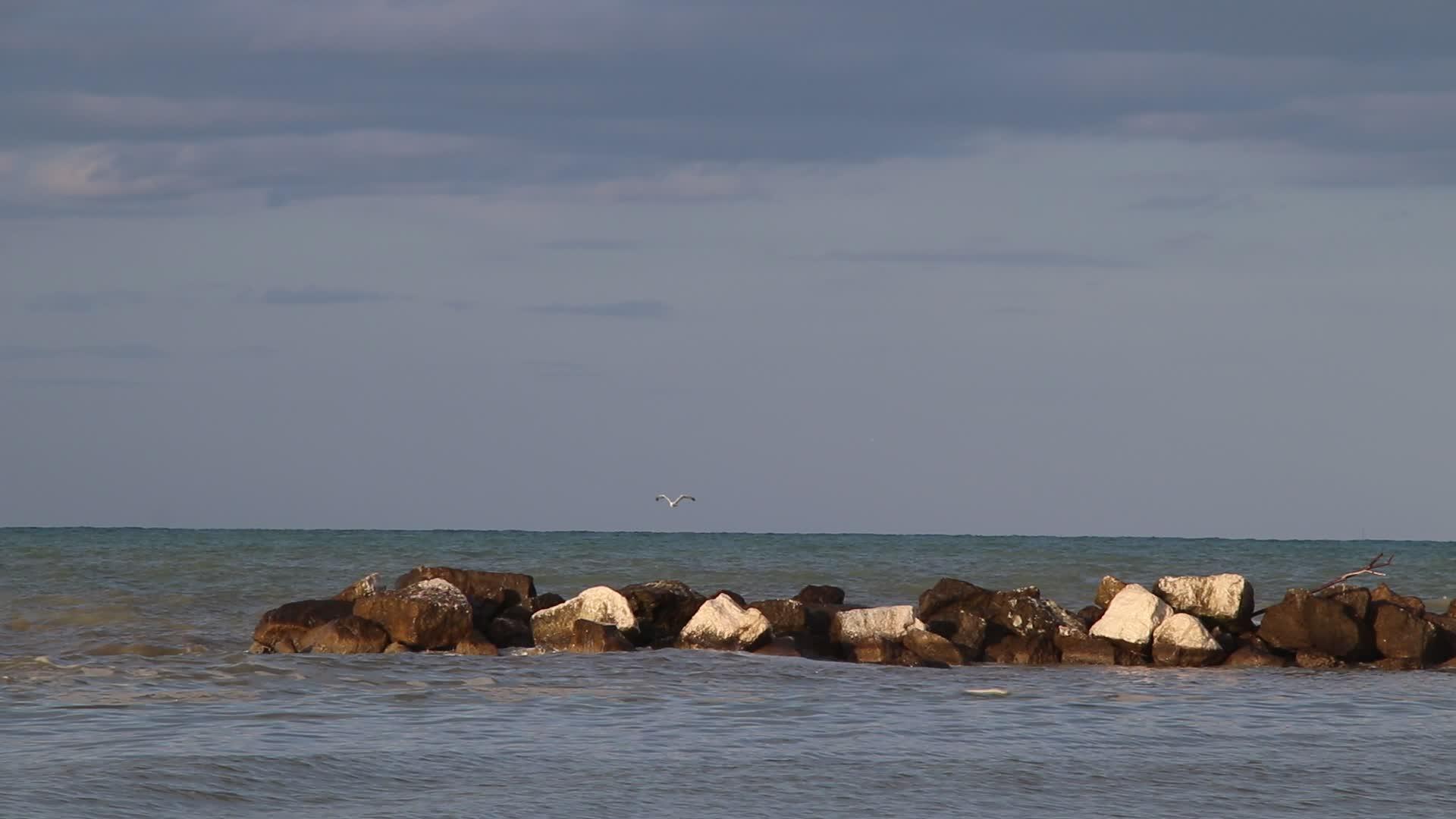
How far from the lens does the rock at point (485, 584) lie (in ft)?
70.7

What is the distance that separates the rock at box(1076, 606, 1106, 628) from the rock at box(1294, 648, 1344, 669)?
2430 mm

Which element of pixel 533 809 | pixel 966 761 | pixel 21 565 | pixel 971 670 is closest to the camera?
pixel 533 809

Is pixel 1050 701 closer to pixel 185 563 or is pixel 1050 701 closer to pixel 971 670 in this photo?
pixel 971 670

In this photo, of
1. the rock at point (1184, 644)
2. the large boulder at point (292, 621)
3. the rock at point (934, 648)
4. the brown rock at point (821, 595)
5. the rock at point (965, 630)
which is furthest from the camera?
the brown rock at point (821, 595)

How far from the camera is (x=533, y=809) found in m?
10.2

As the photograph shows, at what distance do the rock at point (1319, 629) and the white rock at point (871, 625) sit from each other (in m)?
4.53

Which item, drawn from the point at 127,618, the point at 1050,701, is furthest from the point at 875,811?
the point at 127,618

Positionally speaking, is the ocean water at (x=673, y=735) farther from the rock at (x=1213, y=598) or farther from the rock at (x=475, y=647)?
the rock at (x=1213, y=598)

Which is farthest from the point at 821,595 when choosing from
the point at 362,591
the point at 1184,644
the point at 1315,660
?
the point at 1315,660

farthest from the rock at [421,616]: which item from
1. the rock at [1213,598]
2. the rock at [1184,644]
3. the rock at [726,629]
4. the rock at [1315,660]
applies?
the rock at [1315,660]

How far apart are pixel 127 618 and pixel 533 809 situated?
15567 mm

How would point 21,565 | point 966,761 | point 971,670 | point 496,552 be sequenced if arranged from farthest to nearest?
point 496,552 → point 21,565 → point 971,670 → point 966,761

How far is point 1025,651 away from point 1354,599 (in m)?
4.33

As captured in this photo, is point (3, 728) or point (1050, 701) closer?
point (3, 728)
